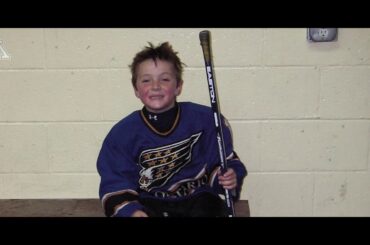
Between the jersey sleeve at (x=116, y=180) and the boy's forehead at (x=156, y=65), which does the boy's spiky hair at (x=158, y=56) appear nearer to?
the boy's forehead at (x=156, y=65)

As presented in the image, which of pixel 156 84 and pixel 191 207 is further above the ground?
pixel 156 84

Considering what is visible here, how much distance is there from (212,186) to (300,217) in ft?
1.40

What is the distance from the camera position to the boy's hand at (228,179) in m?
1.65

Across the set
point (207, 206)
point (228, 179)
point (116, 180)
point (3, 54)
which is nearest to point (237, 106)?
point (228, 179)

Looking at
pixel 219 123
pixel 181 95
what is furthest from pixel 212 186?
pixel 181 95

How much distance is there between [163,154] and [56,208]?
19.3 inches

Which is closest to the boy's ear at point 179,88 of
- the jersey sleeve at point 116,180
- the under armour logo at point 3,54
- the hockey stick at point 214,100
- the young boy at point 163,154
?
the young boy at point 163,154

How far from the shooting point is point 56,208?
5.83 feet

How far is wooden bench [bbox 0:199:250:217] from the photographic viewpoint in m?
1.71

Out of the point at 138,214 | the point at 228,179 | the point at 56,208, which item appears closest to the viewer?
the point at 138,214

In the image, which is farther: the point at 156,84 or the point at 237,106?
the point at 237,106

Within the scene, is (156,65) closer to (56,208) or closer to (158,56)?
(158,56)

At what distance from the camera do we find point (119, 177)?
64.6 inches

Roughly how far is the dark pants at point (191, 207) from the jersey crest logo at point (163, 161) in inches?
2.9
